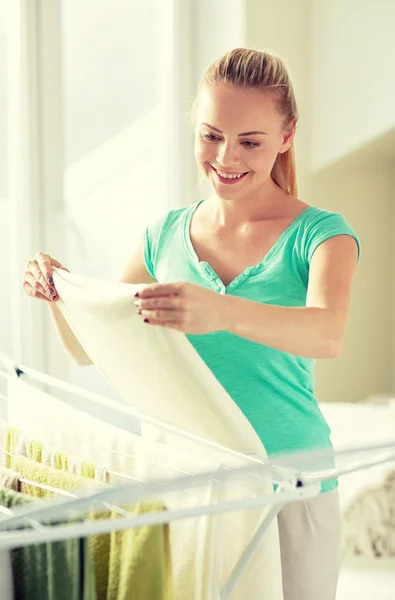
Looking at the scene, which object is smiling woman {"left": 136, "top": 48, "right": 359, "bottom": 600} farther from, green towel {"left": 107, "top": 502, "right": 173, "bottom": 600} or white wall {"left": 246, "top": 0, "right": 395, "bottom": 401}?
white wall {"left": 246, "top": 0, "right": 395, "bottom": 401}

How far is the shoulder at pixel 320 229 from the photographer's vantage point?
103 centimetres

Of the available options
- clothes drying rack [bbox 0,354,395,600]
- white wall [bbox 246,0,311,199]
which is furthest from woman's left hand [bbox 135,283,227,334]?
white wall [bbox 246,0,311,199]

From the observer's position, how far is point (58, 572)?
2.62 ft

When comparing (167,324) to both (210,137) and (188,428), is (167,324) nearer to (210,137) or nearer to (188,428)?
(188,428)

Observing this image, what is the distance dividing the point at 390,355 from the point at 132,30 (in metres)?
1.34

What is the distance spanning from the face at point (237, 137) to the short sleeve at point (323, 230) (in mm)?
99

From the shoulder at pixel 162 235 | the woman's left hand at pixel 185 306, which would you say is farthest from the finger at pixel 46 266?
the woman's left hand at pixel 185 306

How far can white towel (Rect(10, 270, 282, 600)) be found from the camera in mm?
876

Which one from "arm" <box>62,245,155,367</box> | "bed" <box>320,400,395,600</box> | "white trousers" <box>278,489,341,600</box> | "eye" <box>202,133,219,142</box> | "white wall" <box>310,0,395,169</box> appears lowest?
"bed" <box>320,400,395,600</box>

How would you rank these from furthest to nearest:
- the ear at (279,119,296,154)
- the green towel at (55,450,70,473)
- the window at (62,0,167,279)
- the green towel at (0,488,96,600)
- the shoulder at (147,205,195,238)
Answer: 1. the window at (62,0,167,279)
2. the shoulder at (147,205,195,238)
3. the ear at (279,119,296,154)
4. the green towel at (55,450,70,473)
5. the green towel at (0,488,96,600)

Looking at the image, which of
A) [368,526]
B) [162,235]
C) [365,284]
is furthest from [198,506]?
[365,284]

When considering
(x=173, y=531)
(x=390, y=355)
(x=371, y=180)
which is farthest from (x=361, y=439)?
(x=173, y=531)

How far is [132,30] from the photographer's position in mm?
2764

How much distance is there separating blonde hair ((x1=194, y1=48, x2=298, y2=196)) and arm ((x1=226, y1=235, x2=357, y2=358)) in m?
0.20
